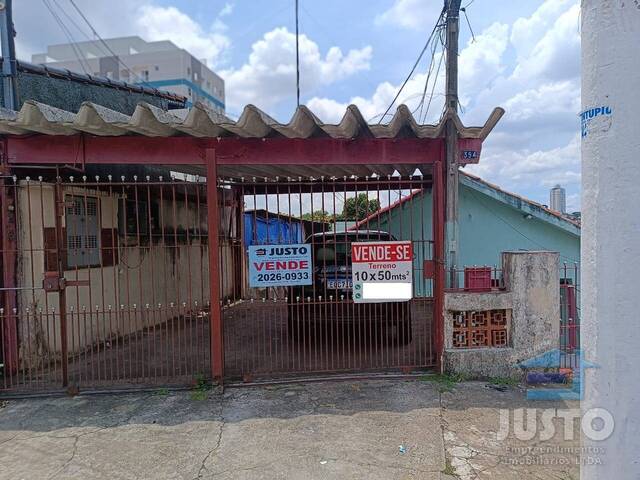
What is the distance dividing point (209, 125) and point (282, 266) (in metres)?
1.66

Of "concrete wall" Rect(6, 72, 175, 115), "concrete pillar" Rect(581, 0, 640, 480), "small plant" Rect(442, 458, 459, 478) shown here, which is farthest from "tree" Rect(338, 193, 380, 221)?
"concrete wall" Rect(6, 72, 175, 115)

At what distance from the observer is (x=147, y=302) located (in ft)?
25.9

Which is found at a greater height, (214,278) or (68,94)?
(68,94)

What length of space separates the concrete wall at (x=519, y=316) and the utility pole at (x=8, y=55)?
6832 mm

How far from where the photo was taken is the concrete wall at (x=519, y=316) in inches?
187

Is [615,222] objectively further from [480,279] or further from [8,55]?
[8,55]

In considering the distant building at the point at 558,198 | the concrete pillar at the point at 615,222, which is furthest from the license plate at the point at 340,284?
the distant building at the point at 558,198

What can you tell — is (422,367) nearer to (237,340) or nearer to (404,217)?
(237,340)

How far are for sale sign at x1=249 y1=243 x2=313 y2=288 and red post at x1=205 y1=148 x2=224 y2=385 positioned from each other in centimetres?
41

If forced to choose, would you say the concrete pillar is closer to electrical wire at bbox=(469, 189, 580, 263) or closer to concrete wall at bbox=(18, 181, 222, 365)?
concrete wall at bbox=(18, 181, 222, 365)

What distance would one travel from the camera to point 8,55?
246 inches

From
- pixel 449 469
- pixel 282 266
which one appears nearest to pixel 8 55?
pixel 282 266

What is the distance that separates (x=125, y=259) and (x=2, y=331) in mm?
2345

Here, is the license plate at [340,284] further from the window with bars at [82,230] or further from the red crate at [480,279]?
the window with bars at [82,230]
